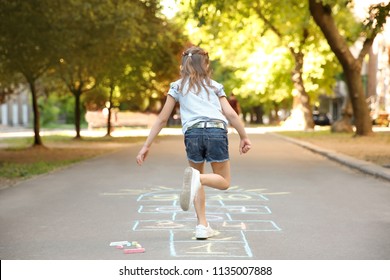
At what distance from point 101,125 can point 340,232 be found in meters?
52.2

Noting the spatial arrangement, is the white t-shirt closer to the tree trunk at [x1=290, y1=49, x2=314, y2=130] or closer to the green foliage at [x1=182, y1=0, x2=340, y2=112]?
the green foliage at [x1=182, y1=0, x2=340, y2=112]

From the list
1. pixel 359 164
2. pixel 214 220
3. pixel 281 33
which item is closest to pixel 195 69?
pixel 214 220

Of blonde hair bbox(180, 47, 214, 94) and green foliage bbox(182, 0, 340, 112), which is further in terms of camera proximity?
green foliage bbox(182, 0, 340, 112)

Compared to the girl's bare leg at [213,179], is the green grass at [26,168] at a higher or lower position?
lower

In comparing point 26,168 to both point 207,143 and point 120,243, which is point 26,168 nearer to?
point 120,243

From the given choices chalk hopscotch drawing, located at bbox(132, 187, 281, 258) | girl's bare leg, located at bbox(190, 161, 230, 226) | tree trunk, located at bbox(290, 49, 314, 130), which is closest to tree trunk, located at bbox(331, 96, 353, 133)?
tree trunk, located at bbox(290, 49, 314, 130)

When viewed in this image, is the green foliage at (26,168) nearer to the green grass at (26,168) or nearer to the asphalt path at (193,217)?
the green grass at (26,168)

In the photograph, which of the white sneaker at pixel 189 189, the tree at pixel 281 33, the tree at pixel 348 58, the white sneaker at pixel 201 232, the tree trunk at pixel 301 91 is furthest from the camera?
the tree trunk at pixel 301 91

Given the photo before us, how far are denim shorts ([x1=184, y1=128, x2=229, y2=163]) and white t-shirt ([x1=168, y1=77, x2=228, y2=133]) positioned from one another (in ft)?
0.35

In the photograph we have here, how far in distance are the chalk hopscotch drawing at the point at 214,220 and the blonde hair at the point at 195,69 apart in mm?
1583

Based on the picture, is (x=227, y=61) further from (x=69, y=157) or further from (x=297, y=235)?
(x=297, y=235)

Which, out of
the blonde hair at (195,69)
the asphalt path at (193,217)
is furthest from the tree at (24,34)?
the blonde hair at (195,69)

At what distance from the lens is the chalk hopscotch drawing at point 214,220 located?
7172mm

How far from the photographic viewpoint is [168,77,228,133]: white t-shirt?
725 cm
